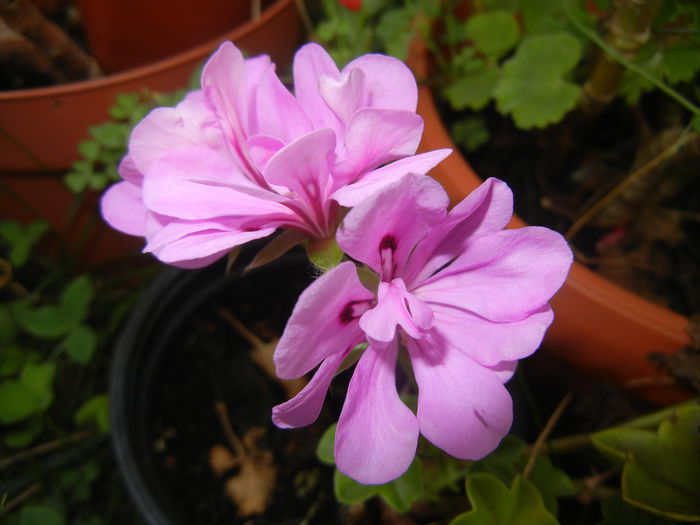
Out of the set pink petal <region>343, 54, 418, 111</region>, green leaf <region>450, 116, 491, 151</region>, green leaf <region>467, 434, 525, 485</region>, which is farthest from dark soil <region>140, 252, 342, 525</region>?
pink petal <region>343, 54, 418, 111</region>

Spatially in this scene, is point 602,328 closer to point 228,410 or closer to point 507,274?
point 507,274

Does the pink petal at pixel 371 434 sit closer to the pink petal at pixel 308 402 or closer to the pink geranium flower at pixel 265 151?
the pink petal at pixel 308 402

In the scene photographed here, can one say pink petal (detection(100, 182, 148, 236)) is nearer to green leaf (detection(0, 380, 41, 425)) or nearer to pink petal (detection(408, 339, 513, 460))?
pink petal (detection(408, 339, 513, 460))

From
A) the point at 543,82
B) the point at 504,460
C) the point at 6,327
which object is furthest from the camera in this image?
the point at 6,327

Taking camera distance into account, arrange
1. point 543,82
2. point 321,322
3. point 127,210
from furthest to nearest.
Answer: point 543,82 < point 127,210 < point 321,322

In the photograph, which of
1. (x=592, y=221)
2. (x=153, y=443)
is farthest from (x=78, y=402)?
(x=592, y=221)

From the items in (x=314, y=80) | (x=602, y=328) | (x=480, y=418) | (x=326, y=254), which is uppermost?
(x=314, y=80)

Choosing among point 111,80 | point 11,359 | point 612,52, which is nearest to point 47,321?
point 11,359

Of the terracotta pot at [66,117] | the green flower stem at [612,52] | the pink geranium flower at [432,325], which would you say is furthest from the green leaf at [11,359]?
the green flower stem at [612,52]
